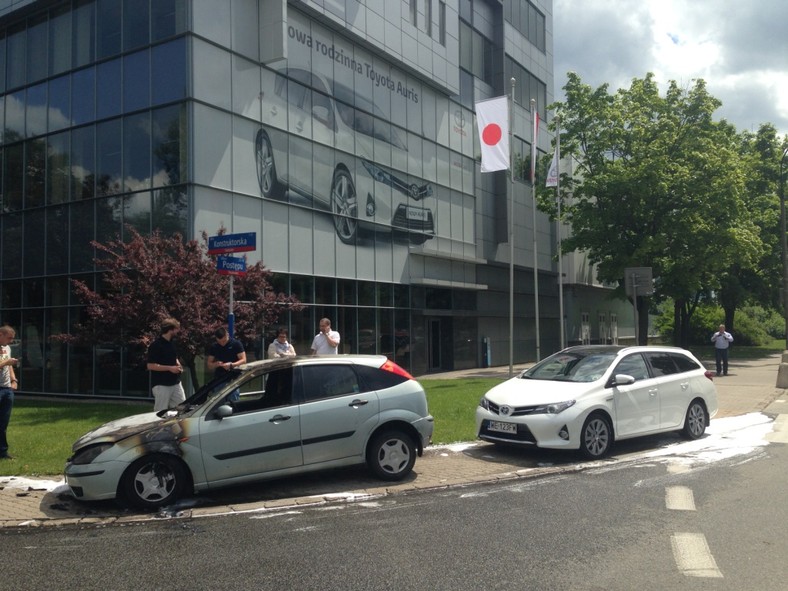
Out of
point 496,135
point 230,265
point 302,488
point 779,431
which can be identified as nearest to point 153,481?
point 302,488

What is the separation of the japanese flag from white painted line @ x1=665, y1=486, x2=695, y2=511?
566 inches

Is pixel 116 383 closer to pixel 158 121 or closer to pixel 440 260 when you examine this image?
pixel 158 121

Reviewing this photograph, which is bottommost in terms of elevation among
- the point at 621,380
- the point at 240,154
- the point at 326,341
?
the point at 621,380

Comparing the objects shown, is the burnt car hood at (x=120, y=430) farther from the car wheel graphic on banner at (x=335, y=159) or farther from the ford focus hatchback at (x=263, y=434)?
the car wheel graphic on banner at (x=335, y=159)

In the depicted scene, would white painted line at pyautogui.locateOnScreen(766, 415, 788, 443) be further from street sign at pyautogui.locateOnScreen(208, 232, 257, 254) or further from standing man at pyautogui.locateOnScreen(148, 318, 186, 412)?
standing man at pyautogui.locateOnScreen(148, 318, 186, 412)

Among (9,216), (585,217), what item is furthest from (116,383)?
(585,217)

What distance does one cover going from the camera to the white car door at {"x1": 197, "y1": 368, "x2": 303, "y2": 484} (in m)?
7.25

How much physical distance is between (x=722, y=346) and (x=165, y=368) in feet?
65.0

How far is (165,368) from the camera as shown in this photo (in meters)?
9.21

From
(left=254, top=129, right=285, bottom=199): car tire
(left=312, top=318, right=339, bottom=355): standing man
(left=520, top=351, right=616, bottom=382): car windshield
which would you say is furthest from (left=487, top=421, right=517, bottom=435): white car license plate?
(left=254, top=129, right=285, bottom=199): car tire

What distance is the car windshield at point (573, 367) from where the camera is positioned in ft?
33.2

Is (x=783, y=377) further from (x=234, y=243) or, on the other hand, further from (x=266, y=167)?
(x=234, y=243)

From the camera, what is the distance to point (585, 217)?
94.5 feet

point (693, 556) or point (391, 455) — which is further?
point (391, 455)
